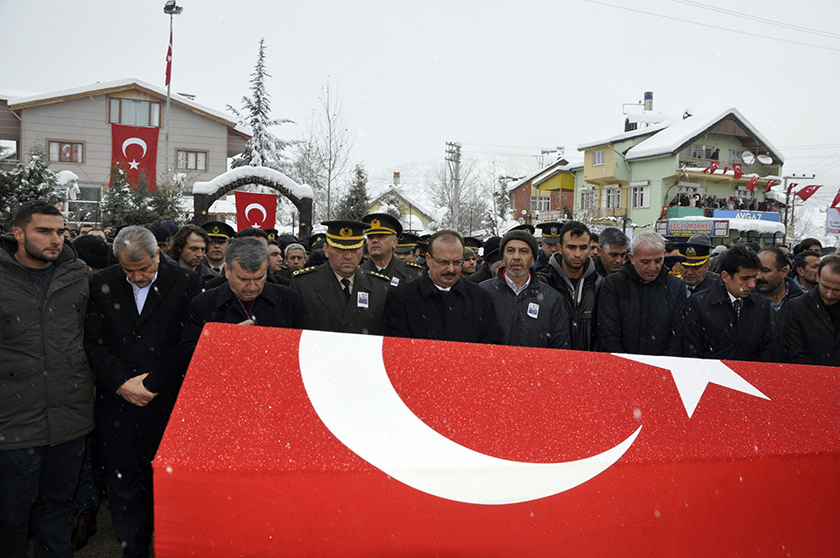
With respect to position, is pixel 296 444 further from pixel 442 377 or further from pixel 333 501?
pixel 442 377

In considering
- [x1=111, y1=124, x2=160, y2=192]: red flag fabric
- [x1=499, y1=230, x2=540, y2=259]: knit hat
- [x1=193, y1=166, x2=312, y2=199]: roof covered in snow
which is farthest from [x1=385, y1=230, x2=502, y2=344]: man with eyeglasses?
[x1=111, y1=124, x2=160, y2=192]: red flag fabric

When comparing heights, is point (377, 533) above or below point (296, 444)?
below

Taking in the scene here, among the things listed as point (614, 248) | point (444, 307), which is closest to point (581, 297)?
point (614, 248)

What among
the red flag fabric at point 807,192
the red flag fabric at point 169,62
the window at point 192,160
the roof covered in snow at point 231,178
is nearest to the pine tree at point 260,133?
the window at point 192,160

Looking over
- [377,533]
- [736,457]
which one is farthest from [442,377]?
[736,457]

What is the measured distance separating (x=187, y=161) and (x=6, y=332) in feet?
94.6

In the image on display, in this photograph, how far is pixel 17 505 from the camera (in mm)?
3086

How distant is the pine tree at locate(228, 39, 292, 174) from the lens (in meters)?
33.2

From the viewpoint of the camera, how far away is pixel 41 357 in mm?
3152

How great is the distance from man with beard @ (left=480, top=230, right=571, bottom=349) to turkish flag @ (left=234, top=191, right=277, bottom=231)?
6.57 m

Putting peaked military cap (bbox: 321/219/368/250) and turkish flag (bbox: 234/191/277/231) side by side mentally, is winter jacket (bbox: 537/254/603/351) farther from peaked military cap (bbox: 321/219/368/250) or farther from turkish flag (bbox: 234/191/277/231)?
turkish flag (bbox: 234/191/277/231)

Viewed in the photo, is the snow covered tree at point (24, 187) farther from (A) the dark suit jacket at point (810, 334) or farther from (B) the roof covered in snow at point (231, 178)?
(A) the dark suit jacket at point (810, 334)

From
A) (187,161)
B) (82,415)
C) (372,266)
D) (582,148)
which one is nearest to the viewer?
(82,415)

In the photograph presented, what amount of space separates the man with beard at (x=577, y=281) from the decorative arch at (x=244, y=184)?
9.80m
